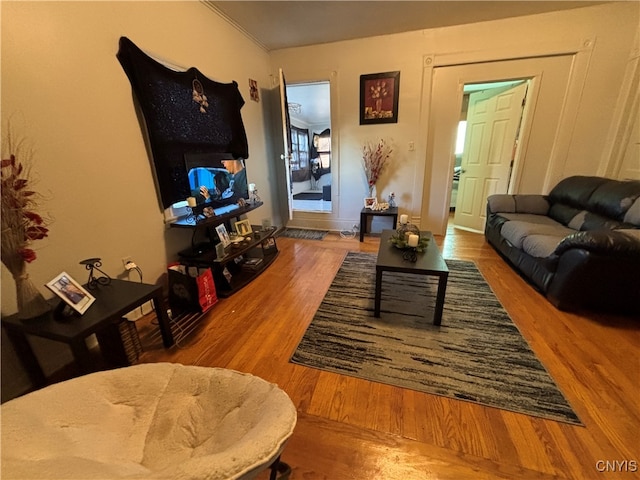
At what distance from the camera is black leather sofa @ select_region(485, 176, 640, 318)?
68.4 inches

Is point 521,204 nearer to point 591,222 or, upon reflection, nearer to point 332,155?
point 591,222

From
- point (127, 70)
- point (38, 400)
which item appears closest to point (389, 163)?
point (127, 70)

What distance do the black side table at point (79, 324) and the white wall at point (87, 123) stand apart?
184 mm

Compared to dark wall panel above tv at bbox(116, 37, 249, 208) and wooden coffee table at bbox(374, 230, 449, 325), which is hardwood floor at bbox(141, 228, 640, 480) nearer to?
wooden coffee table at bbox(374, 230, 449, 325)

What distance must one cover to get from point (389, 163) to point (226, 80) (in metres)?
2.26

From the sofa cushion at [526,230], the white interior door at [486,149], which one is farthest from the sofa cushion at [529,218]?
the white interior door at [486,149]

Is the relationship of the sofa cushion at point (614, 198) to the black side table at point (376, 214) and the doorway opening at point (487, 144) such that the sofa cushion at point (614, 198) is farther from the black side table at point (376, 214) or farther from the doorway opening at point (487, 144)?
the black side table at point (376, 214)

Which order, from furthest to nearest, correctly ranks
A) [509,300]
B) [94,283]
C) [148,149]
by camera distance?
[509,300] → [148,149] → [94,283]

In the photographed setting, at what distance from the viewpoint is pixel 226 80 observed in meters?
2.79

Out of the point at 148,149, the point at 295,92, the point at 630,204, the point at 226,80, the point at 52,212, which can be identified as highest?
the point at 295,92

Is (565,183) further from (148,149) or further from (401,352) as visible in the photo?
(148,149)

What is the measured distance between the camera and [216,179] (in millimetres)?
2525

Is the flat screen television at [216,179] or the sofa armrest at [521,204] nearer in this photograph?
the flat screen television at [216,179]

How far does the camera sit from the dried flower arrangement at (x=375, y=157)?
359 centimetres
